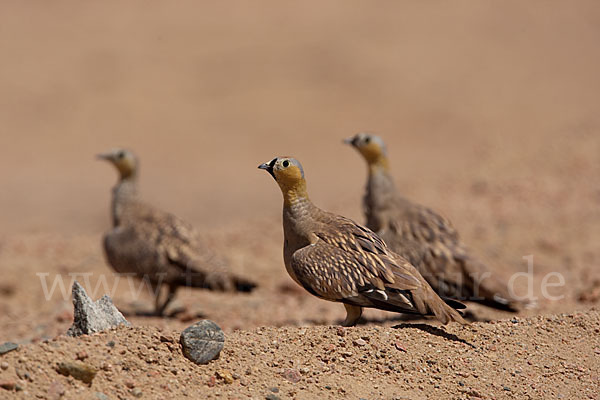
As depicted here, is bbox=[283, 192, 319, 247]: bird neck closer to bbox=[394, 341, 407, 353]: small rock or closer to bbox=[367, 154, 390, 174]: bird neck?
bbox=[394, 341, 407, 353]: small rock

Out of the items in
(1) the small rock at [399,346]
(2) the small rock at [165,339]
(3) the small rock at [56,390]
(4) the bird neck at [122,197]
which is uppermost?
(4) the bird neck at [122,197]

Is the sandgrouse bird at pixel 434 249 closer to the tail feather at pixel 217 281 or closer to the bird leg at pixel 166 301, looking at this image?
the tail feather at pixel 217 281

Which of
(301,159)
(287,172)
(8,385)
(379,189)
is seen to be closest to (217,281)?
(379,189)

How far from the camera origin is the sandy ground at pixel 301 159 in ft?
17.9

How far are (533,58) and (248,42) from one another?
39.3 feet

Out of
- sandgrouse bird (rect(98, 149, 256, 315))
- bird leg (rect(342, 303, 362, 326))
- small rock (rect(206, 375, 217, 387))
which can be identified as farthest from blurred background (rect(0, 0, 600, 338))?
small rock (rect(206, 375, 217, 387))

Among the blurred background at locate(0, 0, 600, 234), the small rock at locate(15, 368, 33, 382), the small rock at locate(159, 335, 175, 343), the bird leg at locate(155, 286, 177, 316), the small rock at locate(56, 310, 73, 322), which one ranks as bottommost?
the small rock at locate(56, 310, 73, 322)

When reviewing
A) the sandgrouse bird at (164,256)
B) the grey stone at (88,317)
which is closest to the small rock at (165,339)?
the grey stone at (88,317)

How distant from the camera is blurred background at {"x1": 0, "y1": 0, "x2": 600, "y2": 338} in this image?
12766 mm

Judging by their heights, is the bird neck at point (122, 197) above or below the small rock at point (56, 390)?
above

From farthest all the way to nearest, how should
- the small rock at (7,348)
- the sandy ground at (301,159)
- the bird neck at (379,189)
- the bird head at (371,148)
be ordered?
the bird head at (371,148)
the bird neck at (379,189)
the sandy ground at (301,159)
the small rock at (7,348)

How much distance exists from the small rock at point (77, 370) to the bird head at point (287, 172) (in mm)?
2381

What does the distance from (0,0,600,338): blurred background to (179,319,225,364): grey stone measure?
11.2 ft

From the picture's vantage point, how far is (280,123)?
1093 inches
